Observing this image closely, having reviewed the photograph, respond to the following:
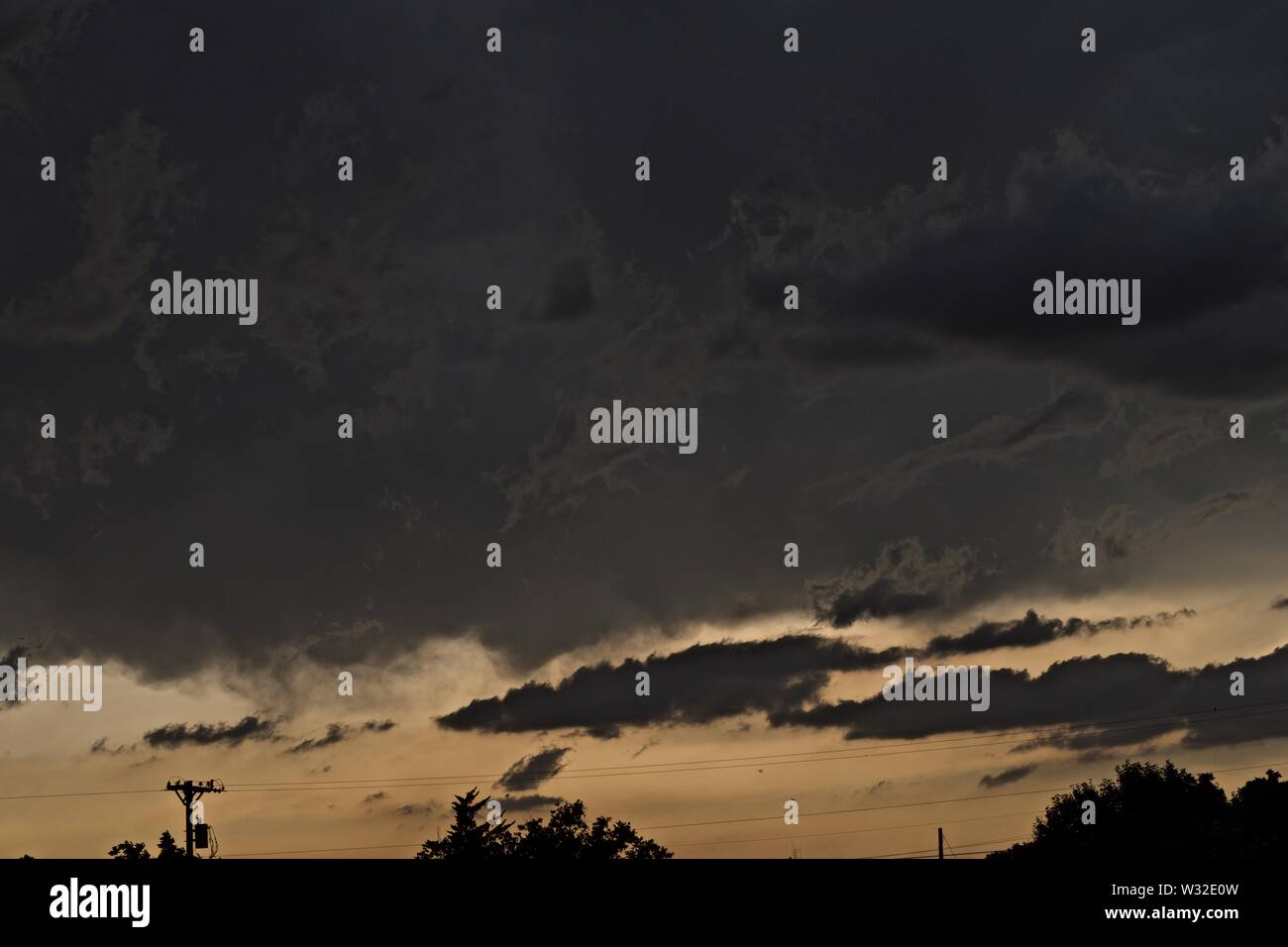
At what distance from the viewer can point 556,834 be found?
131625mm
